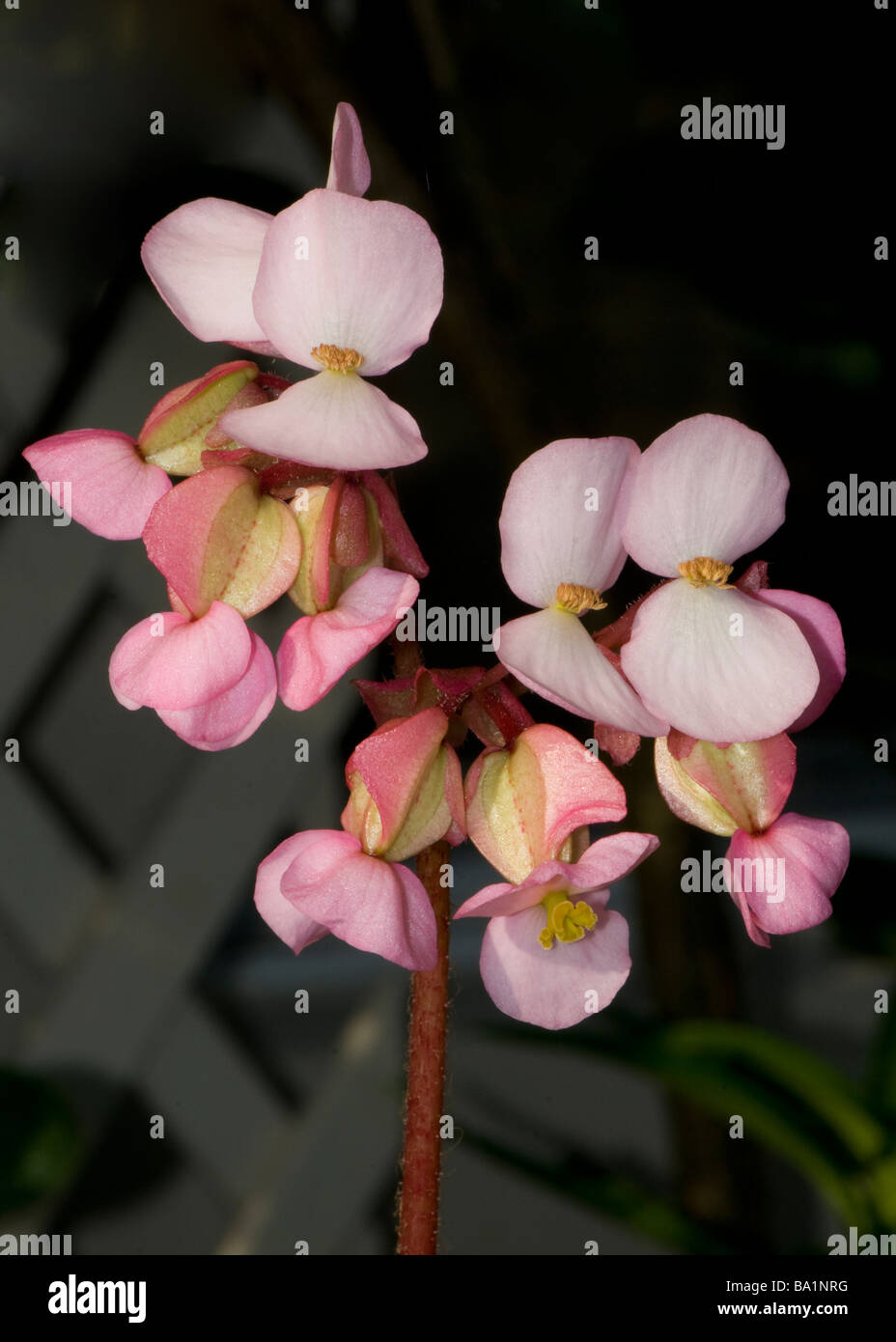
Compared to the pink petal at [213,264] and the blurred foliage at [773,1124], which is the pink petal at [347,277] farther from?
the blurred foliage at [773,1124]

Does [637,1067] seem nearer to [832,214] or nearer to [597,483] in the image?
[597,483]

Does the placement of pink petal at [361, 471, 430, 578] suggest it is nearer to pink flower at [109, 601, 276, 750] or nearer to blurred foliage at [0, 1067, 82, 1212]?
pink flower at [109, 601, 276, 750]

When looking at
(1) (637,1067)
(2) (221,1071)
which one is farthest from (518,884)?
(2) (221,1071)

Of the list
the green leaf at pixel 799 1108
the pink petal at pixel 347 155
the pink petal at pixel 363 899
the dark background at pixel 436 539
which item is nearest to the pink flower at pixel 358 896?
the pink petal at pixel 363 899

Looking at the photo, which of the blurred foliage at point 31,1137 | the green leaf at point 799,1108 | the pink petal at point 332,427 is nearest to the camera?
the pink petal at point 332,427

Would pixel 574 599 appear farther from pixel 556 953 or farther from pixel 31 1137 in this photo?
pixel 31 1137

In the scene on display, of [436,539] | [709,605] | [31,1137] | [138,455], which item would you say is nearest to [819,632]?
[709,605]
